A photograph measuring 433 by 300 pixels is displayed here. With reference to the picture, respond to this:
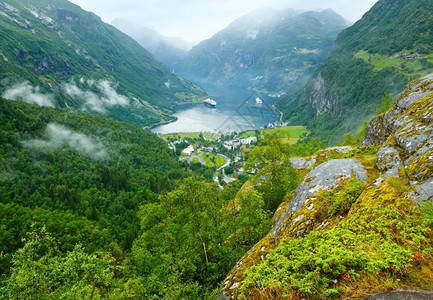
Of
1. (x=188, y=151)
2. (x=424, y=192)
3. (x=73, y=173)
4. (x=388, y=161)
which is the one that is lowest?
(x=188, y=151)

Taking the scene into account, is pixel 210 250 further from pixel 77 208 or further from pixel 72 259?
pixel 77 208

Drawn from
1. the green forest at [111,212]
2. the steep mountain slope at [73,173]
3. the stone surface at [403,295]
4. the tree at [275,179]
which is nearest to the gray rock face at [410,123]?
the tree at [275,179]

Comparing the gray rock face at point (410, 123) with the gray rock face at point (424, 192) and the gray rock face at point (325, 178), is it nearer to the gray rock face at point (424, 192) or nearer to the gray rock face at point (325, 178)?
the gray rock face at point (325, 178)

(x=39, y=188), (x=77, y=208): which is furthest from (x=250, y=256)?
(x=39, y=188)

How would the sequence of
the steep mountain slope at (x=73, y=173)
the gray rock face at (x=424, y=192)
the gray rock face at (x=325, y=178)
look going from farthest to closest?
the steep mountain slope at (x=73, y=173)
the gray rock face at (x=325, y=178)
the gray rock face at (x=424, y=192)

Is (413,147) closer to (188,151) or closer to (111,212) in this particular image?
(111,212)

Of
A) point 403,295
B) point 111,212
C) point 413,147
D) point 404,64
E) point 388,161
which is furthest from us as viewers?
point 404,64

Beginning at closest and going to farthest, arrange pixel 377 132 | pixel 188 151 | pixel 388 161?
pixel 388 161
pixel 377 132
pixel 188 151

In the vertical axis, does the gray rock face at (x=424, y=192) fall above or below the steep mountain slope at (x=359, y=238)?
above

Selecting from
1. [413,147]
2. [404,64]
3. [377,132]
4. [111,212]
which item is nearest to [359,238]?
[413,147]
